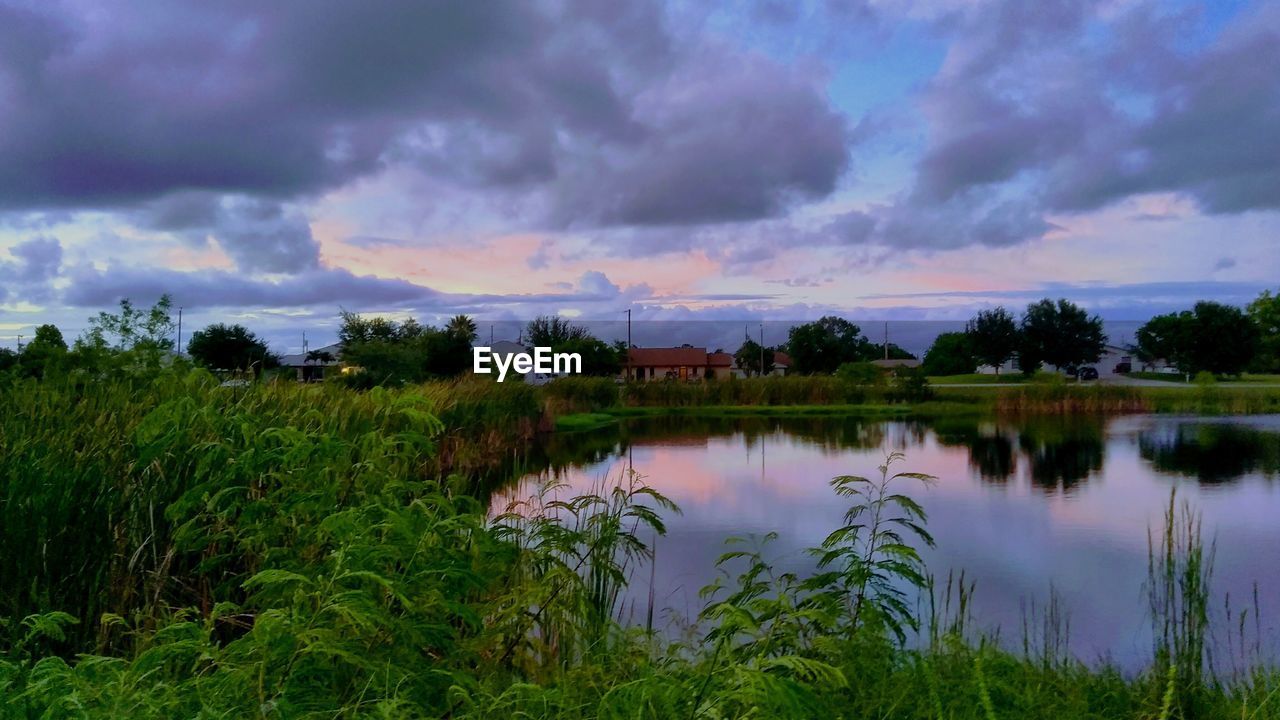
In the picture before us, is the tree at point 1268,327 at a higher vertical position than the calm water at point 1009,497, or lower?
higher

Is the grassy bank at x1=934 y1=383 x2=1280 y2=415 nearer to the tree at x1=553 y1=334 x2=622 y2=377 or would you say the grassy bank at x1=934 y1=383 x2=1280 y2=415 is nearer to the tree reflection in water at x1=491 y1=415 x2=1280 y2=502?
the tree reflection in water at x1=491 y1=415 x2=1280 y2=502

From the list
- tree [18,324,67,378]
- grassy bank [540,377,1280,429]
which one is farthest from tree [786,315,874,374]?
tree [18,324,67,378]

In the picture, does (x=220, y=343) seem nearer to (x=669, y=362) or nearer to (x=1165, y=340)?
(x=669, y=362)

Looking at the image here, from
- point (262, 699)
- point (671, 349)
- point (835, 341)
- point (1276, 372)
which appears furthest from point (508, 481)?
point (1276, 372)

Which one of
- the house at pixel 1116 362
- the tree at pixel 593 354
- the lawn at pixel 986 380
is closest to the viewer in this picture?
the lawn at pixel 986 380

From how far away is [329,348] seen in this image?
5500 centimetres

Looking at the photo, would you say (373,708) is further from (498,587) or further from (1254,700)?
(1254,700)

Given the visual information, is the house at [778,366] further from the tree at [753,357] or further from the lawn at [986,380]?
the lawn at [986,380]

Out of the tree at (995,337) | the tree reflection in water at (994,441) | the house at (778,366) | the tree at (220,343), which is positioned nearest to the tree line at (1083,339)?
the tree at (995,337)

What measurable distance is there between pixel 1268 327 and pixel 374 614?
78009 millimetres

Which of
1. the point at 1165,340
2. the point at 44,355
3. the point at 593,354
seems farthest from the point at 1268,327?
the point at 44,355

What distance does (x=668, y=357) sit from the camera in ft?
244

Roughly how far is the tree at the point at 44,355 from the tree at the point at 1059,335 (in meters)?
55.4

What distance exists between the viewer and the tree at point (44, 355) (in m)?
10.9
